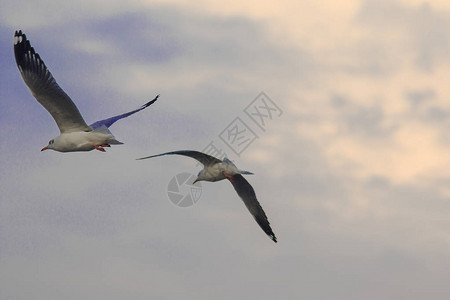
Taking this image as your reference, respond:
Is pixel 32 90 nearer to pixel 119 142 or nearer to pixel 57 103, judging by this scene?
pixel 57 103

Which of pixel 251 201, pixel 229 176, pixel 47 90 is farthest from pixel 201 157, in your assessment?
pixel 47 90

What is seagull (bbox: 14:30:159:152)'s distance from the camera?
78.8 ft

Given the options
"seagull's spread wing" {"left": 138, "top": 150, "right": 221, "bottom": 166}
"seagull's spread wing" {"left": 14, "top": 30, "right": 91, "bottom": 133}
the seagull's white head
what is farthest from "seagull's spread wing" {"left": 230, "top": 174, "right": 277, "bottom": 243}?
the seagull's white head

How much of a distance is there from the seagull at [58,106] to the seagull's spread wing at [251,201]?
3979 mm

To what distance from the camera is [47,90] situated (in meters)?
24.0

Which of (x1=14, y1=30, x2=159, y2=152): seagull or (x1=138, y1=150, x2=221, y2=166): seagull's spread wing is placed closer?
(x1=138, y1=150, x2=221, y2=166): seagull's spread wing

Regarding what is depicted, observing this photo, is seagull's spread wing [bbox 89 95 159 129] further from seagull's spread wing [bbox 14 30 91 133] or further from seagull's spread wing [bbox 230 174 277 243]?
seagull's spread wing [bbox 230 174 277 243]

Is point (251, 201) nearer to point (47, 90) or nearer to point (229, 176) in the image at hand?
point (229, 176)

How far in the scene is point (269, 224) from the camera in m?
27.2

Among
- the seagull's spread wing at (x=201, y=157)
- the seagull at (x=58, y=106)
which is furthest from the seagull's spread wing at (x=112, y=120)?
the seagull's spread wing at (x=201, y=157)

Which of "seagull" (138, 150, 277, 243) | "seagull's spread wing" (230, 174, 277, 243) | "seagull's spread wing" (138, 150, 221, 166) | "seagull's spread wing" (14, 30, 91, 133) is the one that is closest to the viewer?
"seagull's spread wing" (138, 150, 221, 166)

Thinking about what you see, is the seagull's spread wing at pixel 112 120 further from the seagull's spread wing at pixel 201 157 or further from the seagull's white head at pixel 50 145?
the seagull's spread wing at pixel 201 157

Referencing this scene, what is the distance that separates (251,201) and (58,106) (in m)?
6.76

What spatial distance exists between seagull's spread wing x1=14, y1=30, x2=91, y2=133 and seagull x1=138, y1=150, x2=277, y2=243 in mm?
3382
